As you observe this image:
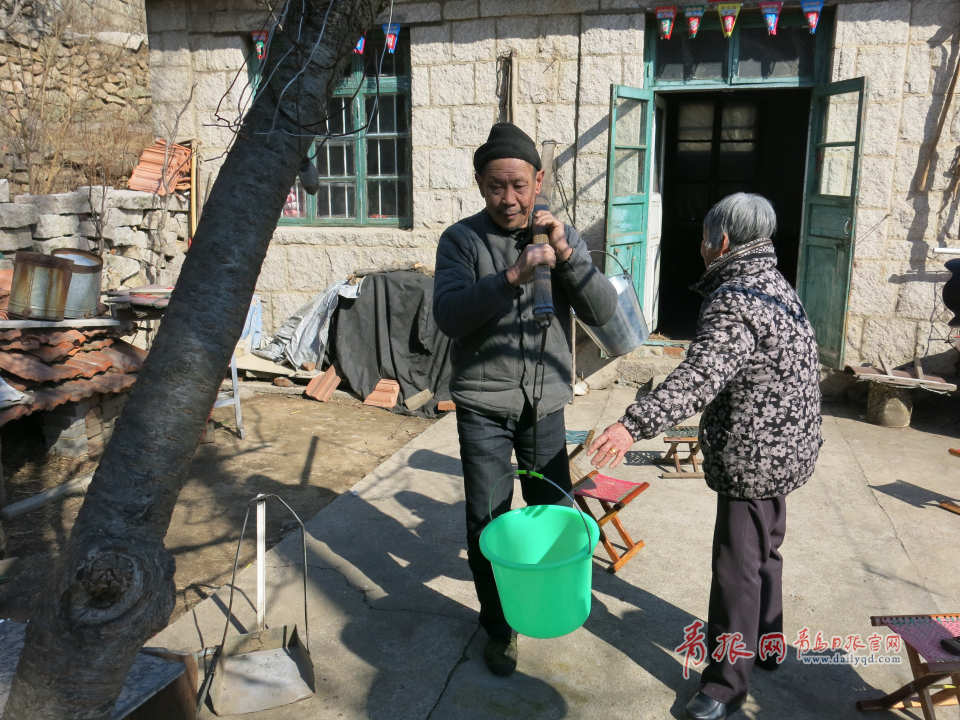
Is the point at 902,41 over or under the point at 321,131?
over

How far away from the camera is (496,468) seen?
283cm

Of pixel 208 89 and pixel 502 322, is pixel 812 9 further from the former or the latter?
pixel 208 89

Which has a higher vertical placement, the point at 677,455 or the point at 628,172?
the point at 628,172

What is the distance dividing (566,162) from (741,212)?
4.55m

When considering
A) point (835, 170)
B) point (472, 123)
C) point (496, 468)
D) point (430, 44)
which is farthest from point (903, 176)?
point (496, 468)

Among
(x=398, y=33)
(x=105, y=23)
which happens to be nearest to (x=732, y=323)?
(x=398, y=33)

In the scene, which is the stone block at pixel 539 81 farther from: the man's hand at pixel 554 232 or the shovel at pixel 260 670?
the shovel at pixel 260 670

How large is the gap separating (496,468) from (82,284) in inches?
162

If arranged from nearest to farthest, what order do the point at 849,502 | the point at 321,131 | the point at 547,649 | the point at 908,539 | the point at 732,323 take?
the point at 321,131 < the point at 732,323 < the point at 547,649 < the point at 908,539 < the point at 849,502

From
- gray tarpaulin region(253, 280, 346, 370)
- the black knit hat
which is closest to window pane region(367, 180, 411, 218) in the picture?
gray tarpaulin region(253, 280, 346, 370)

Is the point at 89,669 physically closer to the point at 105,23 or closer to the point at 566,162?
the point at 566,162

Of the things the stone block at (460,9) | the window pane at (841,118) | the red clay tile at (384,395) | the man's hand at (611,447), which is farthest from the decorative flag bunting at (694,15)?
the man's hand at (611,447)

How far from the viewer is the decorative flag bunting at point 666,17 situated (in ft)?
20.6

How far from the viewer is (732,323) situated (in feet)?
7.89
